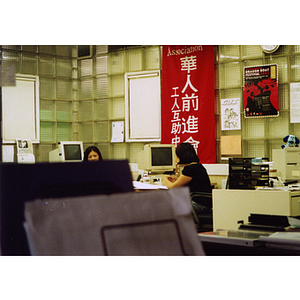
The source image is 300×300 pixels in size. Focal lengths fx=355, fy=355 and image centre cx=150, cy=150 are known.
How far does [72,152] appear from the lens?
5.02 m

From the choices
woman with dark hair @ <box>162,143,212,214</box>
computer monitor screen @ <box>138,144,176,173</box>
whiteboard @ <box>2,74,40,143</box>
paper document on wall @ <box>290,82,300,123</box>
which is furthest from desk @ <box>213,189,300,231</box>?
whiteboard @ <box>2,74,40,143</box>

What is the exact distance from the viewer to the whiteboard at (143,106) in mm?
5559

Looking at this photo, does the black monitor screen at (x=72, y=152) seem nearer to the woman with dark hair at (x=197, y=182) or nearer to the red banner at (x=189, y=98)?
the red banner at (x=189, y=98)

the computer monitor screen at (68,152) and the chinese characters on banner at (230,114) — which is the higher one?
the chinese characters on banner at (230,114)

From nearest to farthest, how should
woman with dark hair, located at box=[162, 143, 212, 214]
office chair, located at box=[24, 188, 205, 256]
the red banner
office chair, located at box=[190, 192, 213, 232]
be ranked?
1. office chair, located at box=[24, 188, 205, 256]
2. office chair, located at box=[190, 192, 213, 232]
3. woman with dark hair, located at box=[162, 143, 212, 214]
4. the red banner

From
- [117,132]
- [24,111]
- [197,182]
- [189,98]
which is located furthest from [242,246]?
[24,111]

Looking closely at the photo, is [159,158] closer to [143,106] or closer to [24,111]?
[143,106]

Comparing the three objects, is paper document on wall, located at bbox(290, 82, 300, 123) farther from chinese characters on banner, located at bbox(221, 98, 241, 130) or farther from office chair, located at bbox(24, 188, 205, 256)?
office chair, located at bbox(24, 188, 205, 256)

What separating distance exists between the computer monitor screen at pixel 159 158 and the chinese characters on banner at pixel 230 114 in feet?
3.81

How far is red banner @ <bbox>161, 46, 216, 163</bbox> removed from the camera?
512 centimetres

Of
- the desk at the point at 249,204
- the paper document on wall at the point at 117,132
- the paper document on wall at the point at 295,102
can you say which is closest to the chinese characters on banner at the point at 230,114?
the paper document on wall at the point at 295,102

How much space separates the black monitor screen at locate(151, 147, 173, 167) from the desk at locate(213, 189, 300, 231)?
5.71ft
